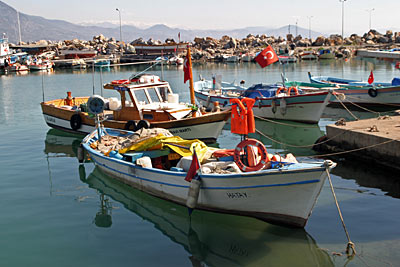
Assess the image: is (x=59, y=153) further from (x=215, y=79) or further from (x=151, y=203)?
(x=215, y=79)

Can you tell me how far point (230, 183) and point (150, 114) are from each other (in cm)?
966

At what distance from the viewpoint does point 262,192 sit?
10.0m

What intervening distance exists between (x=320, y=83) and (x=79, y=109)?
724 inches

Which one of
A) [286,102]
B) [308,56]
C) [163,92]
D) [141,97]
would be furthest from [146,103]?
[308,56]

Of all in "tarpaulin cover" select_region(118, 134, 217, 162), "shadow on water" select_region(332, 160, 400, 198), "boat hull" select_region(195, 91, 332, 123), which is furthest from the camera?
"boat hull" select_region(195, 91, 332, 123)

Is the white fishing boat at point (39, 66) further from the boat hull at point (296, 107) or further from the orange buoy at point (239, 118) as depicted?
the orange buoy at point (239, 118)

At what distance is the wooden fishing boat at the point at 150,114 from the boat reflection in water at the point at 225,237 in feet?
19.0

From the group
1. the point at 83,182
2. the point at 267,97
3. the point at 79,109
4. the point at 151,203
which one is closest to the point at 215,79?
the point at 267,97

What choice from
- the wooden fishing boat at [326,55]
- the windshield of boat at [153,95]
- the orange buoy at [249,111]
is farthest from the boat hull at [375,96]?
the wooden fishing boat at [326,55]

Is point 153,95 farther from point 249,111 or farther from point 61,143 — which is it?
point 249,111

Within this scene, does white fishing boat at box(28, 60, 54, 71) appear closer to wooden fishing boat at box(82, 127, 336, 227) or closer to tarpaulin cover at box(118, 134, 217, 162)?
tarpaulin cover at box(118, 134, 217, 162)

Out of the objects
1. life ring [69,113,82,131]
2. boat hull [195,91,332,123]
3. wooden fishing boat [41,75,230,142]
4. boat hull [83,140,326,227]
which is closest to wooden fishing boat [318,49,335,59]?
boat hull [195,91,332,123]

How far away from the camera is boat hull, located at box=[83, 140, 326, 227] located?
30.9 ft

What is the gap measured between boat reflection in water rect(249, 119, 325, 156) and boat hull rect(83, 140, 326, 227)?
292 inches
